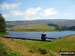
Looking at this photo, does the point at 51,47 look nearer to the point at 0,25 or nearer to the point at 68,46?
the point at 68,46

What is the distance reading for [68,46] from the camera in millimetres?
39438

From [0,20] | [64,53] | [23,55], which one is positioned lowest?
[64,53]

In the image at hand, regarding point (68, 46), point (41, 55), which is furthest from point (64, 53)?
point (41, 55)

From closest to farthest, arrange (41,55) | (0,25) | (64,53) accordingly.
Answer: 1. (41,55)
2. (64,53)
3. (0,25)

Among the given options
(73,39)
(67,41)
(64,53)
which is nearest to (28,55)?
(64,53)

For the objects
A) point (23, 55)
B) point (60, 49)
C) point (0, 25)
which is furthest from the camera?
point (0, 25)

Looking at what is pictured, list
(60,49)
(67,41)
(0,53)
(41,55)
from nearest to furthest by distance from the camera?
(0,53) → (41,55) → (60,49) → (67,41)

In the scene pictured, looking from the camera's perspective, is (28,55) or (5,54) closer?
(5,54)

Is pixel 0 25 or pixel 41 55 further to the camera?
pixel 0 25

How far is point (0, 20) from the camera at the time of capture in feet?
334

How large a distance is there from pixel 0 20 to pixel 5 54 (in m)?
82.7

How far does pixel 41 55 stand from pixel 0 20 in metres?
79.9

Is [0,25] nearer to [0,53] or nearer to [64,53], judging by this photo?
[64,53]

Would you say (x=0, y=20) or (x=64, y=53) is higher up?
(x=0, y=20)
